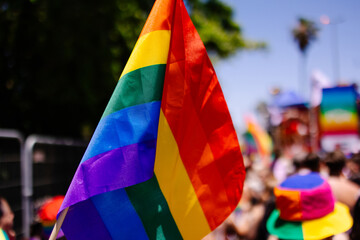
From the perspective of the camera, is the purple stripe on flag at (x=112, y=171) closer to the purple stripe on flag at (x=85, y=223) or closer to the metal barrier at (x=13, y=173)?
the purple stripe on flag at (x=85, y=223)

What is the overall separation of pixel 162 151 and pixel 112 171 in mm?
298

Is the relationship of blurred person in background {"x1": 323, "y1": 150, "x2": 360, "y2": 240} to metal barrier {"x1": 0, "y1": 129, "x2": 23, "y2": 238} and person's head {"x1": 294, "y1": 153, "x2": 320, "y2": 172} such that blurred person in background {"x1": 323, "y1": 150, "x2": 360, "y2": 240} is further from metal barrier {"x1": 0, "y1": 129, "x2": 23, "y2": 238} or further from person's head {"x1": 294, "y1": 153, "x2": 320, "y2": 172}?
metal barrier {"x1": 0, "y1": 129, "x2": 23, "y2": 238}

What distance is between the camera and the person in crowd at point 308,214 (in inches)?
105

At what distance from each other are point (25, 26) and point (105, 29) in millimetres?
1626

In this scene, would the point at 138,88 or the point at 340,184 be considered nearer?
the point at 138,88

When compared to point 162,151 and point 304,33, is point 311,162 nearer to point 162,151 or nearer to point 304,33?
point 162,151

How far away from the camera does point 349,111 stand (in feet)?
26.5

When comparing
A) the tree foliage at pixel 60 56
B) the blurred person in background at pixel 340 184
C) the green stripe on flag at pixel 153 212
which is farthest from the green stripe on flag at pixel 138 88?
the tree foliage at pixel 60 56

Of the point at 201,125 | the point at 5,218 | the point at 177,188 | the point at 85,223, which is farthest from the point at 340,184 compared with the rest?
the point at 5,218

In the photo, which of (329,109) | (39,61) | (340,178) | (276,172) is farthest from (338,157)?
(39,61)

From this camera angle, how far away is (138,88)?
7.25ft

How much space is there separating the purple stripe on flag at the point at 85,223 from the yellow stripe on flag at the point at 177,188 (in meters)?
0.37

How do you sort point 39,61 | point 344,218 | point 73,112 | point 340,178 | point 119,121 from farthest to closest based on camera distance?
point 73,112 → point 39,61 → point 340,178 → point 344,218 → point 119,121

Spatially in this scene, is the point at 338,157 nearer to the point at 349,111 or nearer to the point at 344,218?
the point at 344,218
